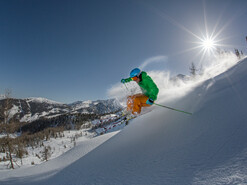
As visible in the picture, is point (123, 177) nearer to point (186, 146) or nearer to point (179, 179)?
point (179, 179)

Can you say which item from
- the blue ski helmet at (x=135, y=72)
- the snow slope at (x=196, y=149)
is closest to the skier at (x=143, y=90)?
the blue ski helmet at (x=135, y=72)

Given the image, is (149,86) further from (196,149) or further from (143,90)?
(196,149)

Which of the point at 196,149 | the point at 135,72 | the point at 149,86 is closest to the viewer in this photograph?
the point at 196,149

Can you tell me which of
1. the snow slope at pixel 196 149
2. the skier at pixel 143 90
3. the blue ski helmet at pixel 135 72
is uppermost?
the blue ski helmet at pixel 135 72

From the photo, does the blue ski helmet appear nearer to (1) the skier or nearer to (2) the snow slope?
(1) the skier

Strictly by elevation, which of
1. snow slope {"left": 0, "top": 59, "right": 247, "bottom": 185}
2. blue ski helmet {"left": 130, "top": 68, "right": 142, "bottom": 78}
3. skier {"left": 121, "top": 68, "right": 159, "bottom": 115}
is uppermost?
blue ski helmet {"left": 130, "top": 68, "right": 142, "bottom": 78}

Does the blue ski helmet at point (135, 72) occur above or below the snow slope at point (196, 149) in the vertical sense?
above

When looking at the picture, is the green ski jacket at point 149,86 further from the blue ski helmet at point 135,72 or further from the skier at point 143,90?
the blue ski helmet at point 135,72

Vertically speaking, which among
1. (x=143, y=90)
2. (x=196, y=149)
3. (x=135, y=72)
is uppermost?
(x=135, y=72)

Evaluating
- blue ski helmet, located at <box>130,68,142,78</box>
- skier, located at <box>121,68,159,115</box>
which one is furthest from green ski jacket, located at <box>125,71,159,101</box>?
blue ski helmet, located at <box>130,68,142,78</box>

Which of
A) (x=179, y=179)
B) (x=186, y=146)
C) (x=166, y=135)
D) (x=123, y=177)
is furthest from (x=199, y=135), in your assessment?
(x=123, y=177)

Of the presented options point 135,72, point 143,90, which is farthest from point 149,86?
point 135,72

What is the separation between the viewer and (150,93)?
5664mm

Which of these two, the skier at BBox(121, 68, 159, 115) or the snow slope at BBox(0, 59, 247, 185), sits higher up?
the skier at BBox(121, 68, 159, 115)
